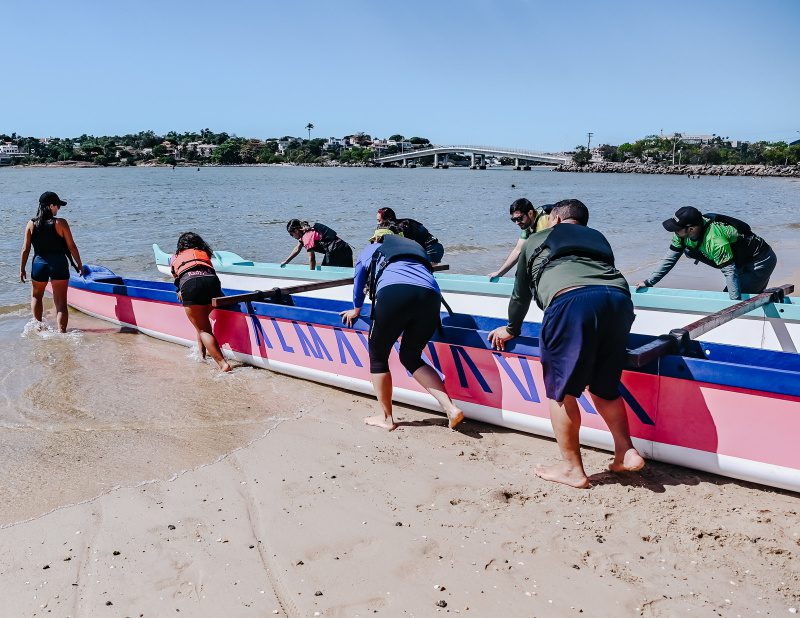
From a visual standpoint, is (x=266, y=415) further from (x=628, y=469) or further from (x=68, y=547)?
(x=628, y=469)

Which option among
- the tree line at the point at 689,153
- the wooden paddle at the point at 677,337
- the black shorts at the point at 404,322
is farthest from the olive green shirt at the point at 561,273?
the tree line at the point at 689,153

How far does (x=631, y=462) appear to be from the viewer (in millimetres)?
3529

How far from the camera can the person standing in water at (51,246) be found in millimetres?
6875

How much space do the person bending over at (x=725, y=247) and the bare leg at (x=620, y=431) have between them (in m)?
2.12

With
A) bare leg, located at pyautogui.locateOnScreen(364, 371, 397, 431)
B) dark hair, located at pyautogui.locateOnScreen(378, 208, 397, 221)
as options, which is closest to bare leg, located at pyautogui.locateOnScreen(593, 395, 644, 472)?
bare leg, located at pyautogui.locateOnScreen(364, 371, 397, 431)

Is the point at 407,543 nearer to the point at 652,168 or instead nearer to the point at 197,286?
the point at 197,286

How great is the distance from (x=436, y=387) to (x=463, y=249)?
1284 centimetres

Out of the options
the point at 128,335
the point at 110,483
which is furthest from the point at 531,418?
the point at 128,335

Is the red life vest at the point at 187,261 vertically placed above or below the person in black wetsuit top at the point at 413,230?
below

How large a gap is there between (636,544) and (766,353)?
158cm

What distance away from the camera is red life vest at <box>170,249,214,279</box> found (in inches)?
234

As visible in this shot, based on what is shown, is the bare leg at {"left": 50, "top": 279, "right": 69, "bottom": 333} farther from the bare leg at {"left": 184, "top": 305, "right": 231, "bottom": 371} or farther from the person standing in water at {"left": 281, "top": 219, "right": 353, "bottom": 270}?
the person standing in water at {"left": 281, "top": 219, "right": 353, "bottom": 270}

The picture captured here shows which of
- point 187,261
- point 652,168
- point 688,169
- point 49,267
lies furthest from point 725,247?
point 652,168

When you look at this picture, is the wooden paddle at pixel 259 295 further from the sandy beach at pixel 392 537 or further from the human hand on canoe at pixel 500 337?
the human hand on canoe at pixel 500 337
